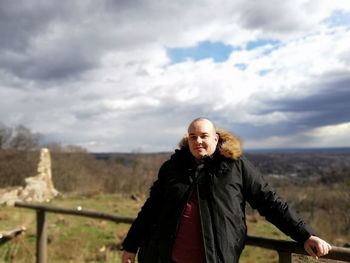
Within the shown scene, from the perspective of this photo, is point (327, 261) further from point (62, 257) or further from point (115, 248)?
point (115, 248)

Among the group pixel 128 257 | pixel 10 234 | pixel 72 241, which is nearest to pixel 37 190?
pixel 72 241

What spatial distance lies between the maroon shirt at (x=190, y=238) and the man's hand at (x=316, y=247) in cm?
66

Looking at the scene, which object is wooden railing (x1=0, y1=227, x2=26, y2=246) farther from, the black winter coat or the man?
the black winter coat

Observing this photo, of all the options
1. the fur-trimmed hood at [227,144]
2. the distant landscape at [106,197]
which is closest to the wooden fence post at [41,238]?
the distant landscape at [106,197]

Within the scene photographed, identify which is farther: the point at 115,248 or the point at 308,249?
the point at 115,248

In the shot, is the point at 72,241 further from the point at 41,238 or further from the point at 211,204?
the point at 211,204

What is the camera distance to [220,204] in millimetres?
2951

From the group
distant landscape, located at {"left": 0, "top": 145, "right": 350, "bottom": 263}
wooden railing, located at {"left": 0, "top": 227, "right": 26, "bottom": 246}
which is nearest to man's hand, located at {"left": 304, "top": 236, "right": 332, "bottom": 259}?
distant landscape, located at {"left": 0, "top": 145, "right": 350, "bottom": 263}

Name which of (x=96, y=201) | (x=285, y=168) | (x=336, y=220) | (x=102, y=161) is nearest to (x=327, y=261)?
(x=96, y=201)

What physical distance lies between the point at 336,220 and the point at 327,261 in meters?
31.3

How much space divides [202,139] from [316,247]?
100cm

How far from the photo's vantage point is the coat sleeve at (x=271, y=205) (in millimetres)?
2872

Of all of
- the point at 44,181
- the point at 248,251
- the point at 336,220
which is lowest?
the point at 336,220

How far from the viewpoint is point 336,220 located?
3212 cm
